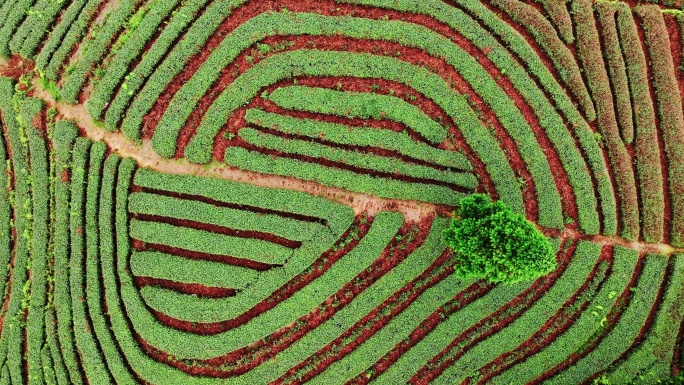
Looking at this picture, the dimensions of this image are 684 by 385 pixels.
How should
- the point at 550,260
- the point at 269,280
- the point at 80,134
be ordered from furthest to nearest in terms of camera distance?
the point at 80,134
the point at 269,280
the point at 550,260

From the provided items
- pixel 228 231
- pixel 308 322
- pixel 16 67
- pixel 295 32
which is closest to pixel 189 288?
pixel 228 231

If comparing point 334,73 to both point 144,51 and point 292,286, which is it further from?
point 292,286

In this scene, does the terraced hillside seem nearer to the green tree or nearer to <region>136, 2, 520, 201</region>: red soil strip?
<region>136, 2, 520, 201</region>: red soil strip

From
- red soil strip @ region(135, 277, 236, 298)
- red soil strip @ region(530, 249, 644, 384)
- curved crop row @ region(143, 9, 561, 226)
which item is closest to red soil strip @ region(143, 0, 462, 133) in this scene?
curved crop row @ region(143, 9, 561, 226)

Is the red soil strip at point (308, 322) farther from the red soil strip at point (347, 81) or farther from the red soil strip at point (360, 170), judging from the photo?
the red soil strip at point (347, 81)

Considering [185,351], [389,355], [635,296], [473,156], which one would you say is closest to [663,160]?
[635,296]

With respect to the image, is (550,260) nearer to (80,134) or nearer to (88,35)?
(80,134)

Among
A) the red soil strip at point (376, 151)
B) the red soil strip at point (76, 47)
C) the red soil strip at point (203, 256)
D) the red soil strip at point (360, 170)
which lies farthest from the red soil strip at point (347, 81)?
the red soil strip at point (76, 47)
